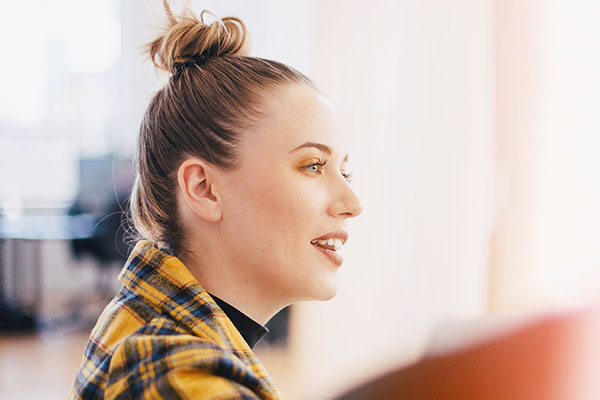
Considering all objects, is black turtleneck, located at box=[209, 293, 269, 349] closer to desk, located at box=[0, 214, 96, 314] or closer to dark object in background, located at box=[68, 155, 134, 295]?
dark object in background, located at box=[68, 155, 134, 295]

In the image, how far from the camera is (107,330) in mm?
864

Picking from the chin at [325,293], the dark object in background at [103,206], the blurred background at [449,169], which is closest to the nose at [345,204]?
the chin at [325,293]

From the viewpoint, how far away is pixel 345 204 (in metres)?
1.02

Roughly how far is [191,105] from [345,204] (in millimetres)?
289

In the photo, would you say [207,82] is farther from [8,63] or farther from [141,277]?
[8,63]

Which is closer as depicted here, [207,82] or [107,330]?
[107,330]

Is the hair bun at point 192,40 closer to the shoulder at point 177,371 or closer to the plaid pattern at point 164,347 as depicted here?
the plaid pattern at point 164,347

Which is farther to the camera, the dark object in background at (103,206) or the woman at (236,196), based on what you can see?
the dark object in background at (103,206)

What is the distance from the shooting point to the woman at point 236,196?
36.4 inches

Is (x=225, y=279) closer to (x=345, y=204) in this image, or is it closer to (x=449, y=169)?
(x=345, y=204)

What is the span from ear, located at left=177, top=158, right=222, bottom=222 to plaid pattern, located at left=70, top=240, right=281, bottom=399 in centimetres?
9

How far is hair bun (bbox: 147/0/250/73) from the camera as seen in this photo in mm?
1100

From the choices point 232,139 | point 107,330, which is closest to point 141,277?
point 107,330

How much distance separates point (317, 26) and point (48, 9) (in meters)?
3.70
